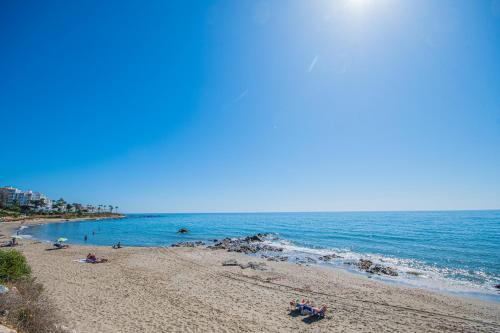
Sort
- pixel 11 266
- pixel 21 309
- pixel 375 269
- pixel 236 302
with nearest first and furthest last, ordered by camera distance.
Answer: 1. pixel 21 309
2. pixel 11 266
3. pixel 236 302
4. pixel 375 269

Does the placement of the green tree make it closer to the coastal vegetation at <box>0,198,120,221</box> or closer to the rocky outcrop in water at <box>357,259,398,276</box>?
the rocky outcrop in water at <box>357,259,398,276</box>

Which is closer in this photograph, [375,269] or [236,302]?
[236,302]

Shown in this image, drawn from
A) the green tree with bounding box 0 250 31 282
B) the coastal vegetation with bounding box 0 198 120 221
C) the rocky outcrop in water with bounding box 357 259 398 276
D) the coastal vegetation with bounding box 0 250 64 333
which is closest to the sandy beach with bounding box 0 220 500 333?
the coastal vegetation with bounding box 0 250 64 333

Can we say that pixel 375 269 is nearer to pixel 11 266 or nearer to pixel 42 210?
pixel 11 266

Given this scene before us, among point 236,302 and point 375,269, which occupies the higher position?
point 236,302

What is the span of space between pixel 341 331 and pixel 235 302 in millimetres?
Answer: 5859

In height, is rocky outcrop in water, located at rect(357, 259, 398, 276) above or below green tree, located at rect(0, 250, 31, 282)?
below

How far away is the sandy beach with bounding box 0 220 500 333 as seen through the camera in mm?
11438

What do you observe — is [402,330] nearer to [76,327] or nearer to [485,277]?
[76,327]

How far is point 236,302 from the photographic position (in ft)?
47.2

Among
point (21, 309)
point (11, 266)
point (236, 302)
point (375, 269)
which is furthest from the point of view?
point (375, 269)

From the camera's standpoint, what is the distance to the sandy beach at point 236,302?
11.4 meters

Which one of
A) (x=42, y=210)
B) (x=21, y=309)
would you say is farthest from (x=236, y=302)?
(x=42, y=210)

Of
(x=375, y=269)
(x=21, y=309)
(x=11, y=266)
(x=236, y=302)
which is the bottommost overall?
(x=375, y=269)
